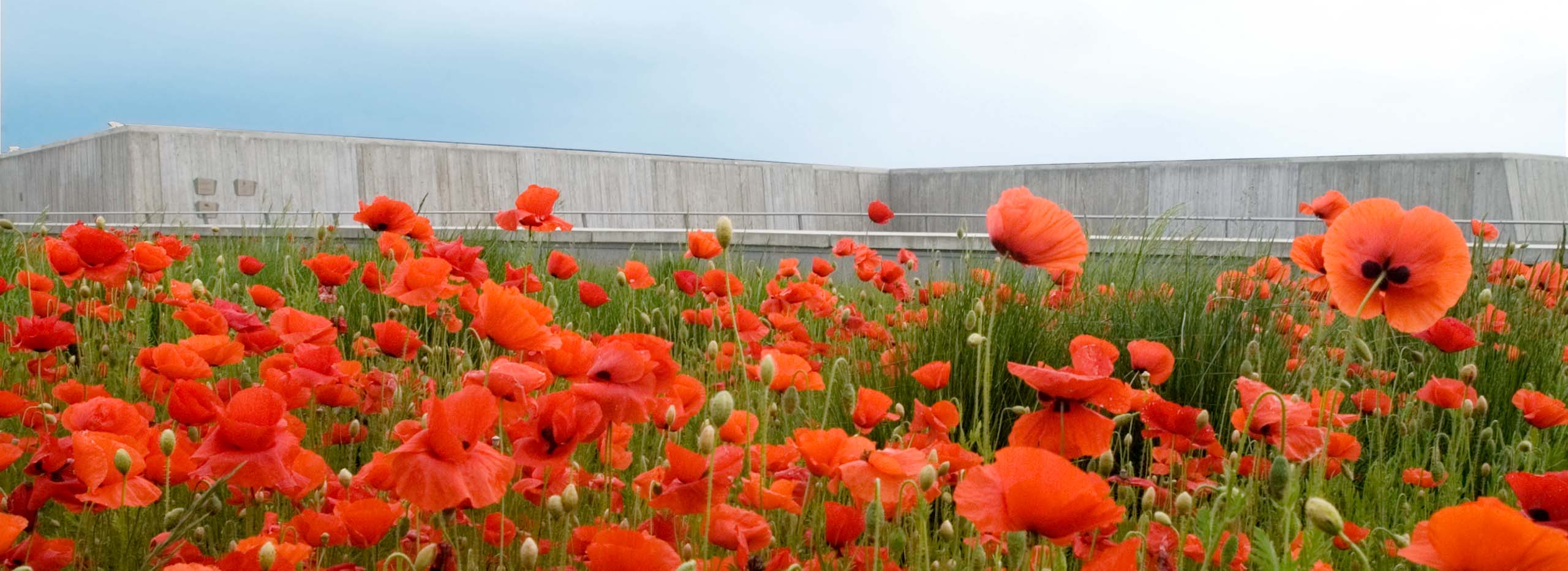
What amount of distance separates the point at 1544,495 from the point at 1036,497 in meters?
0.47

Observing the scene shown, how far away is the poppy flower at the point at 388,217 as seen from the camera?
2127 mm

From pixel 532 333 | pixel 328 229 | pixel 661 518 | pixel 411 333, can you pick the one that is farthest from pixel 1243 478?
pixel 328 229

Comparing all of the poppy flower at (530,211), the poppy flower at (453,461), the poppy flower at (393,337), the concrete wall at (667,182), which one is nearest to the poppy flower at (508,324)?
the poppy flower at (453,461)

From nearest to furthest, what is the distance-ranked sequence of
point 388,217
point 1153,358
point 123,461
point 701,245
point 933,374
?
1. point 123,461
2. point 1153,358
3. point 933,374
4. point 701,245
5. point 388,217

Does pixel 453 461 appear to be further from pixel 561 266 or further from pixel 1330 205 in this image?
pixel 1330 205

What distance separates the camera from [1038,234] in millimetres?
1121

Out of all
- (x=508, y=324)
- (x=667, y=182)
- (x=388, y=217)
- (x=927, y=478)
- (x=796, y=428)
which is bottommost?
(x=796, y=428)

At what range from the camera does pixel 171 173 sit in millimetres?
14133

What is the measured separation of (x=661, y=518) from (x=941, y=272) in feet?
14.7

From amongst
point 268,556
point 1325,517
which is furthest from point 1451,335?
point 268,556

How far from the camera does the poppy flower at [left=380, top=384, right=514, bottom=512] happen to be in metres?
0.90

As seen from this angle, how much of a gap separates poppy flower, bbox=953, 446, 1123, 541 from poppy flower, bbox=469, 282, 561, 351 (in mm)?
481

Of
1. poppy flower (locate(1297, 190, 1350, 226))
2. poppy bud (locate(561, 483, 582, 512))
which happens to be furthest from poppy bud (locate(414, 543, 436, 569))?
poppy flower (locate(1297, 190, 1350, 226))

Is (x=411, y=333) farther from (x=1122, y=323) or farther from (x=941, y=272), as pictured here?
(x=941, y=272)
